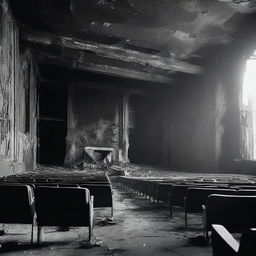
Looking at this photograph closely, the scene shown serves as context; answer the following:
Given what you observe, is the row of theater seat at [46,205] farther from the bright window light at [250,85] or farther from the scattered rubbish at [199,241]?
the bright window light at [250,85]

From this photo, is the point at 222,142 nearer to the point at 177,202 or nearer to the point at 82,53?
the point at 82,53

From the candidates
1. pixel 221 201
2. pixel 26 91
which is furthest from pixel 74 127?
pixel 221 201

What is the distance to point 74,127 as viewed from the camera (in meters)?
17.1

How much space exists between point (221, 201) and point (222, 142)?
11.4 m

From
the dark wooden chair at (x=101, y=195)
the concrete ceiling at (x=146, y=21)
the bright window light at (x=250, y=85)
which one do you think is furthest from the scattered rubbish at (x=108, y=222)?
the bright window light at (x=250, y=85)

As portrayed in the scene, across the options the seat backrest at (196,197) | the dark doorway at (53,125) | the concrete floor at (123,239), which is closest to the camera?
the concrete floor at (123,239)

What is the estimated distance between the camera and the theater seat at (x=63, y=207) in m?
3.29

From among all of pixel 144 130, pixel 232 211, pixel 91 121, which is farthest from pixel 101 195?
pixel 144 130

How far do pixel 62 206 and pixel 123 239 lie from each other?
72 centimetres

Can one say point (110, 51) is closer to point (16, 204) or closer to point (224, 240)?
point (16, 204)

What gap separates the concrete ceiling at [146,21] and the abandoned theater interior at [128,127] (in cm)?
4

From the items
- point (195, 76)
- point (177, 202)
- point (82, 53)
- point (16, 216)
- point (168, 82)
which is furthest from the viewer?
point (168, 82)

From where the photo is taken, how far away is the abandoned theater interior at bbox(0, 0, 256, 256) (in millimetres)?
3316

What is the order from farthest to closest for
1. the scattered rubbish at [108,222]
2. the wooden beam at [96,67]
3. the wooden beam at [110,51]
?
the wooden beam at [96,67]
the wooden beam at [110,51]
the scattered rubbish at [108,222]
